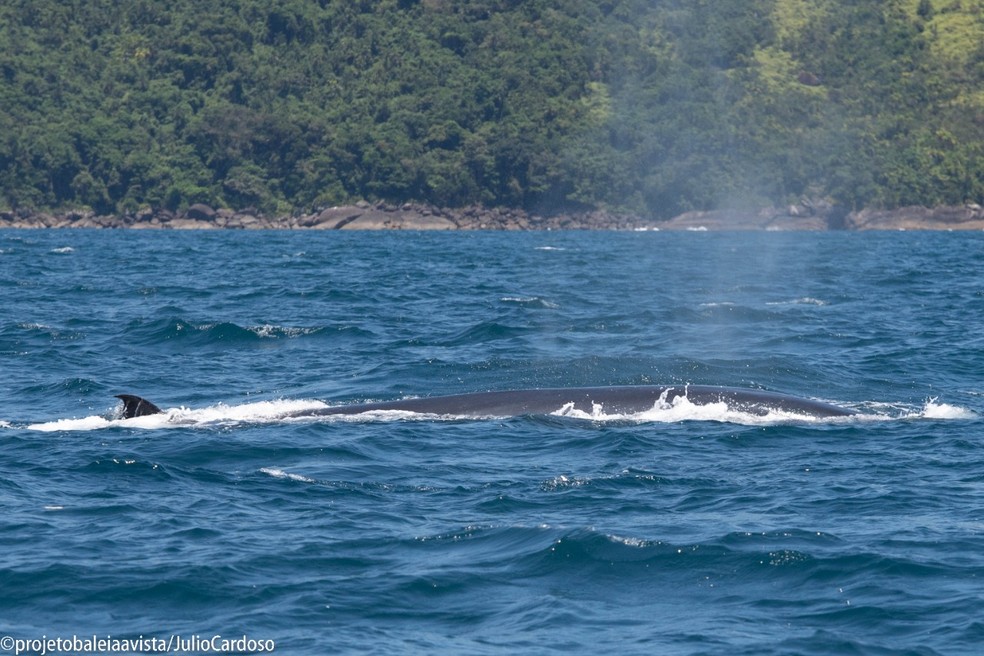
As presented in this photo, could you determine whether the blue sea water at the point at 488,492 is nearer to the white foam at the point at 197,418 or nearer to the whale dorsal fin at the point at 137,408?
the white foam at the point at 197,418

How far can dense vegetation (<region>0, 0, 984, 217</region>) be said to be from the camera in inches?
6403

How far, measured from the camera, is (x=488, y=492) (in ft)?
53.4

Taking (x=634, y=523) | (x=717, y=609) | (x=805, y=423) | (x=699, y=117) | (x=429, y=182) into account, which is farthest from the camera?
(x=699, y=117)

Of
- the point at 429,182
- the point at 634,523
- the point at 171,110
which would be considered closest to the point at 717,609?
the point at 634,523

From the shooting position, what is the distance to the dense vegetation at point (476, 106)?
162625mm

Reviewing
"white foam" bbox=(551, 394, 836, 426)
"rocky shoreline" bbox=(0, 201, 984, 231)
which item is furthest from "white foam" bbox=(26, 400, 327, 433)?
"rocky shoreline" bbox=(0, 201, 984, 231)

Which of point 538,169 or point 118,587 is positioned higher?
point 118,587

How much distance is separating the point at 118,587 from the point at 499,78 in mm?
170489

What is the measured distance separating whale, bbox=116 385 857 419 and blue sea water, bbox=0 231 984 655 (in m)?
0.40

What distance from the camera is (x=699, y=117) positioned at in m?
175

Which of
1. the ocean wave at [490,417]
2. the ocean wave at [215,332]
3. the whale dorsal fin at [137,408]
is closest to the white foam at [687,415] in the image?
the ocean wave at [490,417]

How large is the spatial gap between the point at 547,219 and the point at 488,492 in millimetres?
150879

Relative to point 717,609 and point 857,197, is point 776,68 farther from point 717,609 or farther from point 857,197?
point 717,609

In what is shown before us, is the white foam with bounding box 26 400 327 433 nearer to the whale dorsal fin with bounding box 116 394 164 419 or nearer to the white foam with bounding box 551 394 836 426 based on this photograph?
the whale dorsal fin with bounding box 116 394 164 419
